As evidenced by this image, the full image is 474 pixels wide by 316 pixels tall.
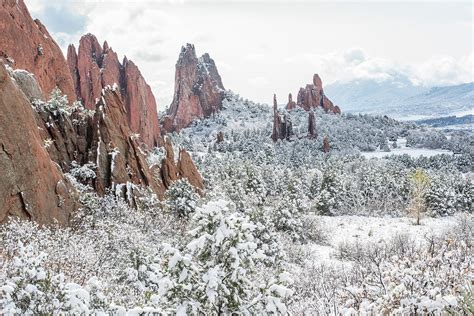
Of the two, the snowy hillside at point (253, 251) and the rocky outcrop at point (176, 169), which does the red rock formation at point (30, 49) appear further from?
the snowy hillside at point (253, 251)

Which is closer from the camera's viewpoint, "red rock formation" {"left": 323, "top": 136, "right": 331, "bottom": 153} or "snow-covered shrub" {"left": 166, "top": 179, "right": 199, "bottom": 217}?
"snow-covered shrub" {"left": 166, "top": 179, "right": 199, "bottom": 217}

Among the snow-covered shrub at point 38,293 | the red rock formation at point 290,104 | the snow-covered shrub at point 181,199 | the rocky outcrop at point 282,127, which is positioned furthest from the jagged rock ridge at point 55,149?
the red rock formation at point 290,104

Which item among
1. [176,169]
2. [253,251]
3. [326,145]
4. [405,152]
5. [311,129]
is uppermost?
[311,129]

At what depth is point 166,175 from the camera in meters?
47.6

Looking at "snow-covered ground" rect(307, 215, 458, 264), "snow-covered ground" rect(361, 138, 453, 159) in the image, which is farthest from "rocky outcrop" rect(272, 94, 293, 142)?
"snow-covered ground" rect(307, 215, 458, 264)

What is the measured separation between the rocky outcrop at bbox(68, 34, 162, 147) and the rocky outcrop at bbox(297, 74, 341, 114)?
84.5m

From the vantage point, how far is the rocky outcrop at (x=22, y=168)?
23.9 metres

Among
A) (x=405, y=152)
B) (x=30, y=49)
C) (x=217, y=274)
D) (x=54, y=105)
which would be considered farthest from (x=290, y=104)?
(x=217, y=274)

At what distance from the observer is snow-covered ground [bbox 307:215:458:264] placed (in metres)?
39.8

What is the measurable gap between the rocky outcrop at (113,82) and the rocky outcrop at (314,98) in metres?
84.5

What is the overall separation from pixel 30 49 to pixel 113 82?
7269cm

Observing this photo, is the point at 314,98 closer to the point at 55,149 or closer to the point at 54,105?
the point at 54,105

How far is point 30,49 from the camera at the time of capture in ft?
174

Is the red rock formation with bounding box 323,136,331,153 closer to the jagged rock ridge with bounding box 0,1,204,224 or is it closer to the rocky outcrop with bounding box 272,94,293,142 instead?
the rocky outcrop with bounding box 272,94,293,142
